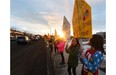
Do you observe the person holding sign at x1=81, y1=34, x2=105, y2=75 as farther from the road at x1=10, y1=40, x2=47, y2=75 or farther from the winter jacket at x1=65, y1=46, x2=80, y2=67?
the road at x1=10, y1=40, x2=47, y2=75

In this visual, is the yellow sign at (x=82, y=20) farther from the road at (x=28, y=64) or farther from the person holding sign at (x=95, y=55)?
the road at (x=28, y=64)

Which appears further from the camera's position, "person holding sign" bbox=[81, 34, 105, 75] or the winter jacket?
the winter jacket

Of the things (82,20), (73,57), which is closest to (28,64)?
(73,57)

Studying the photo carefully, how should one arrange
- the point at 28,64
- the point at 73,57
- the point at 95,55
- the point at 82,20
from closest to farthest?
1. the point at 95,55
2. the point at 82,20
3. the point at 73,57
4. the point at 28,64

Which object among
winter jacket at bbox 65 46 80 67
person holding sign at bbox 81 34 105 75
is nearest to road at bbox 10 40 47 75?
winter jacket at bbox 65 46 80 67

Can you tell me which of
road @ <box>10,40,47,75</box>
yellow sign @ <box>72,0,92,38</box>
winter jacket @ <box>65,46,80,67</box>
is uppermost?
yellow sign @ <box>72,0,92,38</box>

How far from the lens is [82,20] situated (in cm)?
411

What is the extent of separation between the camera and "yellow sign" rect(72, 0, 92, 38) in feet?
12.7

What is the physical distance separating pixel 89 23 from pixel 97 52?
1.81ft

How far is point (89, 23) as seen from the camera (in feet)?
12.6

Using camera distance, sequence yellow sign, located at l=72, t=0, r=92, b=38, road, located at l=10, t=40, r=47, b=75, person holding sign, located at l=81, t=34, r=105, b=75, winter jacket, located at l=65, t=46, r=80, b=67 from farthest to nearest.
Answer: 1. road, located at l=10, t=40, r=47, b=75
2. winter jacket, located at l=65, t=46, r=80, b=67
3. yellow sign, located at l=72, t=0, r=92, b=38
4. person holding sign, located at l=81, t=34, r=105, b=75

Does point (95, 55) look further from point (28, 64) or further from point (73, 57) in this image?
point (28, 64)

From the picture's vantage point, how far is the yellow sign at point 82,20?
3.86m
